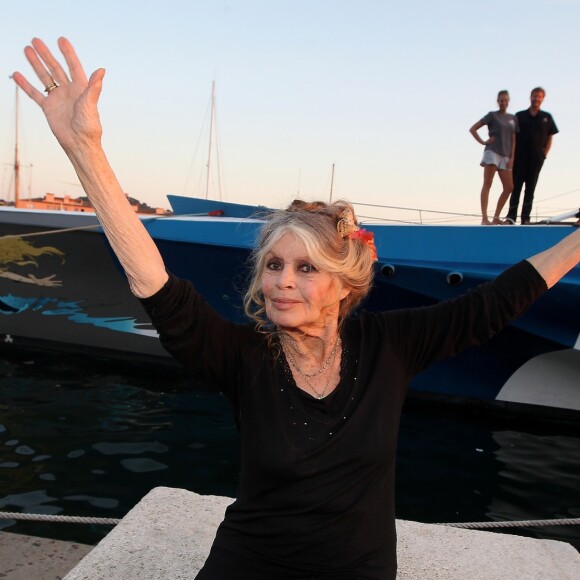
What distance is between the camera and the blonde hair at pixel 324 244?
5.75ft

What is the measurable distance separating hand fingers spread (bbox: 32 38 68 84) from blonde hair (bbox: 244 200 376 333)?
68 cm

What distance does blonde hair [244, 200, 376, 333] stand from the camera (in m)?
1.75

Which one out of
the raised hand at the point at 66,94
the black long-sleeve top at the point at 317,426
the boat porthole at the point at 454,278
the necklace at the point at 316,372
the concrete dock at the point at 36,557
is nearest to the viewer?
the raised hand at the point at 66,94

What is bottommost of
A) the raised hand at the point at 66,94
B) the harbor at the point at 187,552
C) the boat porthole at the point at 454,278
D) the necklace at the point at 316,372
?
the harbor at the point at 187,552

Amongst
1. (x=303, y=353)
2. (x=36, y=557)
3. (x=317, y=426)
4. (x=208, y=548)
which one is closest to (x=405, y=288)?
(x=208, y=548)

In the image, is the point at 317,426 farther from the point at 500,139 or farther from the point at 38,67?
the point at 500,139

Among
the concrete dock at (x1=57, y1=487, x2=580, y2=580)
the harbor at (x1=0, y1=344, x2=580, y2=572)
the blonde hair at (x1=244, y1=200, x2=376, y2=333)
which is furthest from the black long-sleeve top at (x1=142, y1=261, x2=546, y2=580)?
the harbor at (x1=0, y1=344, x2=580, y2=572)

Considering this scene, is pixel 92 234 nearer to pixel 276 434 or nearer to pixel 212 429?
pixel 212 429

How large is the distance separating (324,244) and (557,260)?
0.75 m

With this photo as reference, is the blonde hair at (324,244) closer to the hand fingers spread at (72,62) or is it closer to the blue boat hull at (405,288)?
the hand fingers spread at (72,62)

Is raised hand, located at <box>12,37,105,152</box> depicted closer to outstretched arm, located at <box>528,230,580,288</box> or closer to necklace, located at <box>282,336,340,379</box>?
necklace, located at <box>282,336,340,379</box>

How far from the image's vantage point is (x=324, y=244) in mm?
1760

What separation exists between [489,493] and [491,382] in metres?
2.35

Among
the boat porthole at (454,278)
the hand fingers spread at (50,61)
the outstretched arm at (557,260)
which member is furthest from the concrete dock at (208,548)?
the boat porthole at (454,278)
